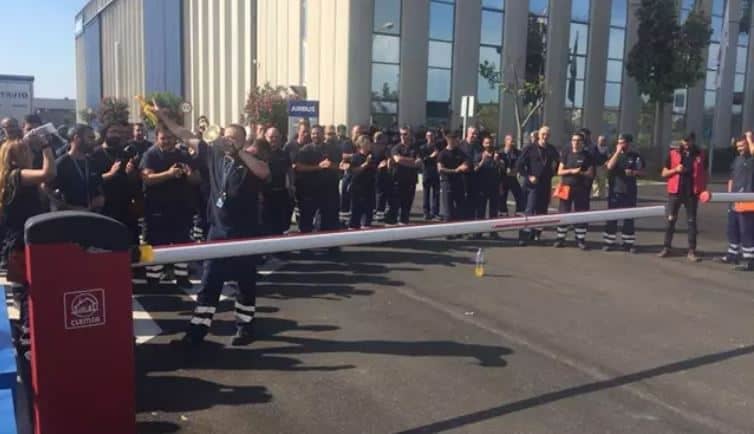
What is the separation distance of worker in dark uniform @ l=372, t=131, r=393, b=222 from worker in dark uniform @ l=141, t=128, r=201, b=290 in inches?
199

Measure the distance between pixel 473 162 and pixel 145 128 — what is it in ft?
20.0

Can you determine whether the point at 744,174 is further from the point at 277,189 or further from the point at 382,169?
the point at 277,189

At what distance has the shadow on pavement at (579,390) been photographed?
4.66 meters

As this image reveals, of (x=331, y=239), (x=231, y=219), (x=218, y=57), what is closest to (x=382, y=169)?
(x=231, y=219)

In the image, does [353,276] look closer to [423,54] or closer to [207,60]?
[423,54]

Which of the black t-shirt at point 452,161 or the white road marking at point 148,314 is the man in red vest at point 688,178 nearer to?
the black t-shirt at point 452,161

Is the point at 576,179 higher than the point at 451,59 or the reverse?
the reverse

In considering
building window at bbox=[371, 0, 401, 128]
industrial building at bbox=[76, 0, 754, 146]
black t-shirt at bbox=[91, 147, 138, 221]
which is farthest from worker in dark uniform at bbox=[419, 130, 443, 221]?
building window at bbox=[371, 0, 401, 128]

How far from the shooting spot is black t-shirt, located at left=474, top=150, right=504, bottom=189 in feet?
41.8

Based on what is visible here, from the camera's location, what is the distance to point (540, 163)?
469 inches

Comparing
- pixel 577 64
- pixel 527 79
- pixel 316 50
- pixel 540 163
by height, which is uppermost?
pixel 577 64

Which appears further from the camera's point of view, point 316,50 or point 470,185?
point 316,50

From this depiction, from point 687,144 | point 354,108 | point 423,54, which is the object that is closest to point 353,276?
point 687,144

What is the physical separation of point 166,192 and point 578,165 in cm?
682
